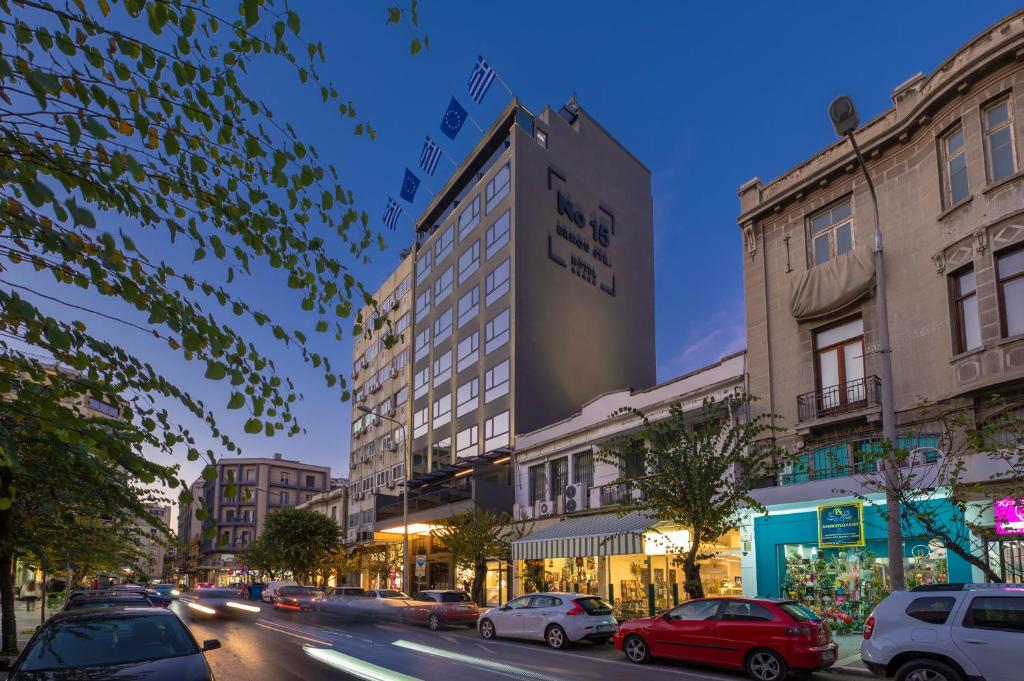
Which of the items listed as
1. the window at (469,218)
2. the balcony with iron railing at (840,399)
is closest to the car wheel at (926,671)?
the balcony with iron railing at (840,399)

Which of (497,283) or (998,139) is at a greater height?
(497,283)

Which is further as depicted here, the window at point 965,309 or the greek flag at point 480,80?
the greek flag at point 480,80

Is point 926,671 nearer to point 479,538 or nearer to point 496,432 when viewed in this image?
point 479,538

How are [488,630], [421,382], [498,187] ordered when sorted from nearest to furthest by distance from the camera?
[488,630] → [498,187] → [421,382]

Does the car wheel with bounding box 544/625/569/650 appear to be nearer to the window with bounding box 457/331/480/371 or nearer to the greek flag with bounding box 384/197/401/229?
the window with bounding box 457/331/480/371

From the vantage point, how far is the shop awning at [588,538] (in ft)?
88.2

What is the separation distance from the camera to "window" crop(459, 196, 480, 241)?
51.3 m

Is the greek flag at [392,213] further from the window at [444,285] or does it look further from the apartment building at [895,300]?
the apartment building at [895,300]

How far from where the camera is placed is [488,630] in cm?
2361

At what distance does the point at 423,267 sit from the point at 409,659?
43.8m

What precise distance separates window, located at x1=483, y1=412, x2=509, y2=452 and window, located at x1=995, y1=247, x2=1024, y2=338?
2730cm

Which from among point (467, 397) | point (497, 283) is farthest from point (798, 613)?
point (467, 397)

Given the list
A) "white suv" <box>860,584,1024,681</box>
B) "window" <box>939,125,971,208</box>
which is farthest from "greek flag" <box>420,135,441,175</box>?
"white suv" <box>860,584,1024,681</box>

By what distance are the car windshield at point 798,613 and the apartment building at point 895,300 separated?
329cm
